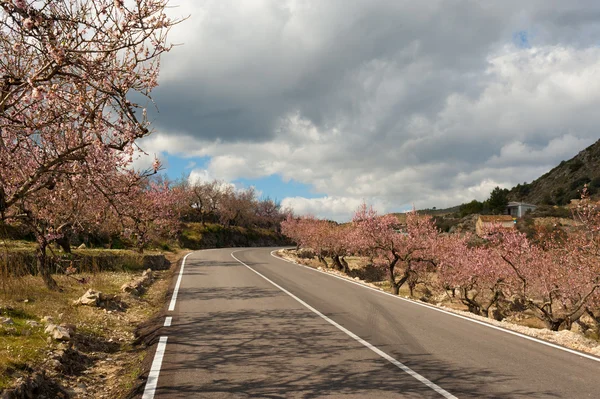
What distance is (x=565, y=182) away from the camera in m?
101

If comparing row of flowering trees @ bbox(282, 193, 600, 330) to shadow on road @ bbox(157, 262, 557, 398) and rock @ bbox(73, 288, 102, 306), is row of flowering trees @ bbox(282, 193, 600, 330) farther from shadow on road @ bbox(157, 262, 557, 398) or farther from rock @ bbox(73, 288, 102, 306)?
rock @ bbox(73, 288, 102, 306)

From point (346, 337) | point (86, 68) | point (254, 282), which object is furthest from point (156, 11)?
point (254, 282)

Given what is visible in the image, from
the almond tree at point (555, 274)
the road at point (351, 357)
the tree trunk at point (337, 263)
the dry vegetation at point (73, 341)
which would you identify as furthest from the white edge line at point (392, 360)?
the tree trunk at point (337, 263)

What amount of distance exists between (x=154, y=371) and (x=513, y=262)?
60.3 ft

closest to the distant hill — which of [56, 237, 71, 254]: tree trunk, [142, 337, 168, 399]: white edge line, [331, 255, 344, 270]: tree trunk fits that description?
[331, 255, 344, 270]: tree trunk

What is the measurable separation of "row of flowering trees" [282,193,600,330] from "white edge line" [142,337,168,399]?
14.4m

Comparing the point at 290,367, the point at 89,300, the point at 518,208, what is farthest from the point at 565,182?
the point at 290,367

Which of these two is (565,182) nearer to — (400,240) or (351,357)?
(400,240)

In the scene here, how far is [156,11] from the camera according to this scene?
634 cm

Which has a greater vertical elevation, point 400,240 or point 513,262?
point 400,240

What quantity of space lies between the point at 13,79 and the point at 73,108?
3.43 feet

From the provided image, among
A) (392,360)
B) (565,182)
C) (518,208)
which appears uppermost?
(565,182)

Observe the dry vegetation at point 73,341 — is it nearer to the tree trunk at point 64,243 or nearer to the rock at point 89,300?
the rock at point 89,300

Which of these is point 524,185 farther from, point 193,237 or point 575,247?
point 575,247
